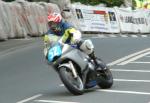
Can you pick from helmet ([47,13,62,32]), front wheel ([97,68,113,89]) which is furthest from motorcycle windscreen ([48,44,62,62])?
front wheel ([97,68,113,89])

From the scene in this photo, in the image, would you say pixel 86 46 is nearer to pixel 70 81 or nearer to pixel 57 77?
pixel 70 81

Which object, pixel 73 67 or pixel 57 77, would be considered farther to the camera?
pixel 57 77

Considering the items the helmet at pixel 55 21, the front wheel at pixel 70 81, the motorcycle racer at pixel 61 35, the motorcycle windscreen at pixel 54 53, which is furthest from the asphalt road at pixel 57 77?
the helmet at pixel 55 21

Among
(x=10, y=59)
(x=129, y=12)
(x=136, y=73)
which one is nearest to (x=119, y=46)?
(x=10, y=59)

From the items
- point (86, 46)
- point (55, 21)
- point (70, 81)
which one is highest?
point (55, 21)

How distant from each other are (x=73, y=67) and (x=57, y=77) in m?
3.28

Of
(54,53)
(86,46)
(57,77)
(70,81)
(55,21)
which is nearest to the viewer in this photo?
(70,81)

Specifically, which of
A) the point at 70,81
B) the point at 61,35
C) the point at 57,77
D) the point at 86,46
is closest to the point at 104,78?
the point at 86,46

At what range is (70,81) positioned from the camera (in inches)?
458

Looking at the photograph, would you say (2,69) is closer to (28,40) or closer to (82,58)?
(82,58)

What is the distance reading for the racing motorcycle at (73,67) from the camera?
11680mm

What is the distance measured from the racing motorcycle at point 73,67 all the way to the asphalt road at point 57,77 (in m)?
0.23

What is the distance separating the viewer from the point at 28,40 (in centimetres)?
2553

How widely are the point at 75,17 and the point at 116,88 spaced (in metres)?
20.0
